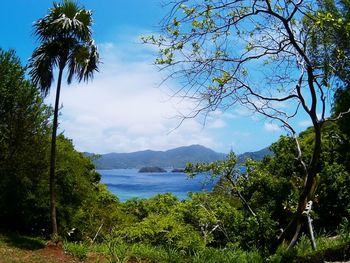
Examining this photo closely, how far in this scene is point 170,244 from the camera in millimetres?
14422

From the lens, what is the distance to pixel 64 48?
1742 cm

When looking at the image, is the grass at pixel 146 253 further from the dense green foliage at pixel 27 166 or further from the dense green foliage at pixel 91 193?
the dense green foliage at pixel 27 166

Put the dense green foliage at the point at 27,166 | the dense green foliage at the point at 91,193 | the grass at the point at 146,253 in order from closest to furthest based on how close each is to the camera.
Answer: the grass at the point at 146,253 < the dense green foliage at the point at 91,193 < the dense green foliage at the point at 27,166

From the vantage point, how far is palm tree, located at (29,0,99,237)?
1715 cm

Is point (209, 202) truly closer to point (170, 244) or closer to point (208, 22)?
point (170, 244)

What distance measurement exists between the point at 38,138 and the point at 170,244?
10112mm

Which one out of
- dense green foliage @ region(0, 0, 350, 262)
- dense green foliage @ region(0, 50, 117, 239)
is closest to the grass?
dense green foliage @ region(0, 0, 350, 262)

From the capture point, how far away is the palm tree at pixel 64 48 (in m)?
17.1

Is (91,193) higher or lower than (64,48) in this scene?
lower

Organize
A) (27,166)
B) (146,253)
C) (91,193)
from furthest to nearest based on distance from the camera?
(91,193) < (27,166) < (146,253)

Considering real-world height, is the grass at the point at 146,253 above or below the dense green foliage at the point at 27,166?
below

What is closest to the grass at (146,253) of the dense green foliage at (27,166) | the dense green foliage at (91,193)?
the dense green foliage at (91,193)

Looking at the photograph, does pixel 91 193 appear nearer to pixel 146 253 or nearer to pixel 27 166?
pixel 27 166

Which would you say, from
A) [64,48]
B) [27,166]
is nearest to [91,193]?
[27,166]
